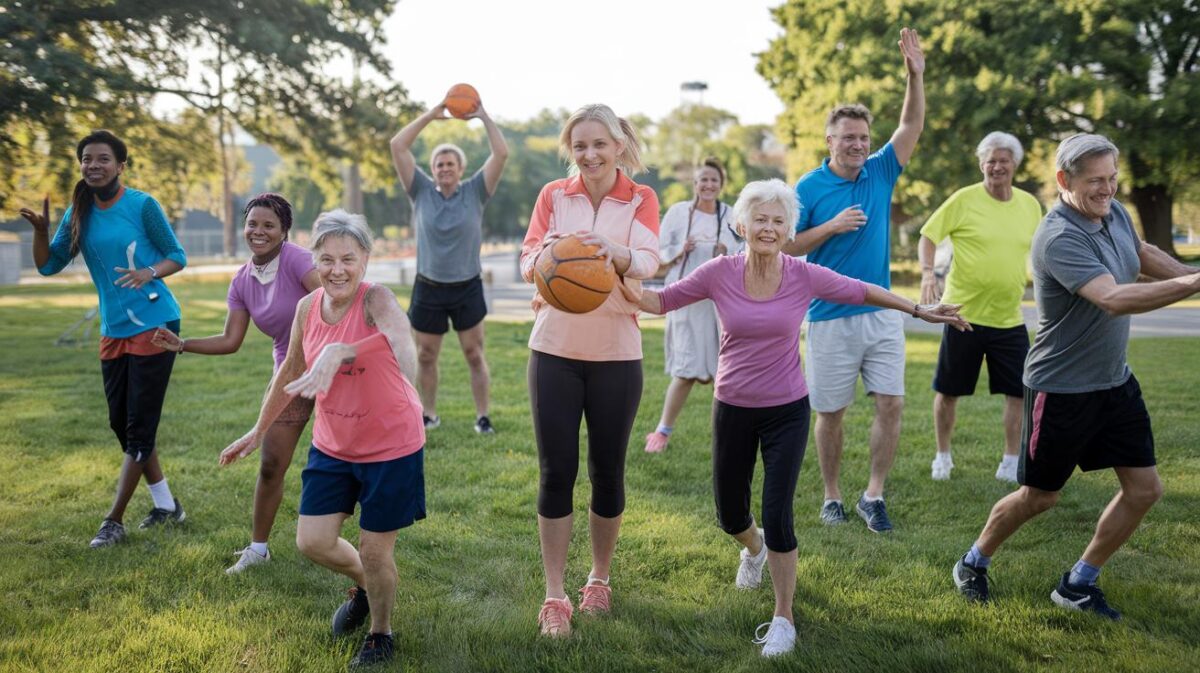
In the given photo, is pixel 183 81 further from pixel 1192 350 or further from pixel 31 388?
pixel 1192 350

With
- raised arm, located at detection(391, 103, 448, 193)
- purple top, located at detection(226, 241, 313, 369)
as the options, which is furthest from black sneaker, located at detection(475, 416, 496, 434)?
purple top, located at detection(226, 241, 313, 369)

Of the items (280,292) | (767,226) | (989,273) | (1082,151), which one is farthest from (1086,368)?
(280,292)

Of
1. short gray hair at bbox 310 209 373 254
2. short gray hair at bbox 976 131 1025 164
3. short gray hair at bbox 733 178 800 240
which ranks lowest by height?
short gray hair at bbox 310 209 373 254

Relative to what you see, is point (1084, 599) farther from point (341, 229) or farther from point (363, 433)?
point (341, 229)

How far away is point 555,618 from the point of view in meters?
4.18

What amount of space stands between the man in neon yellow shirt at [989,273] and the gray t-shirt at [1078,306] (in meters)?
2.26

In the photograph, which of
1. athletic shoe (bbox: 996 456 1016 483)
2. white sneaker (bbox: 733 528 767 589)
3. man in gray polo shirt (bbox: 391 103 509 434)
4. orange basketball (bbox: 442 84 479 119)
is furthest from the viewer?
man in gray polo shirt (bbox: 391 103 509 434)

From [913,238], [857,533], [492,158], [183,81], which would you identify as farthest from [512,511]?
[913,238]

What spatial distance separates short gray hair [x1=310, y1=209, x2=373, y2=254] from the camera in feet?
12.6

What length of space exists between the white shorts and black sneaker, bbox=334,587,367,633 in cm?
303

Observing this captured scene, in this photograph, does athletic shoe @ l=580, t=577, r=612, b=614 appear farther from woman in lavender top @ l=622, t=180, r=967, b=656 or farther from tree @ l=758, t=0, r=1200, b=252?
tree @ l=758, t=0, r=1200, b=252

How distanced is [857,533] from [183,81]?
2021 cm

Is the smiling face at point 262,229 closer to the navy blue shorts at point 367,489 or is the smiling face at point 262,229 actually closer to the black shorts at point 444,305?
the navy blue shorts at point 367,489

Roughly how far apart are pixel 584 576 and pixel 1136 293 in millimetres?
3026
